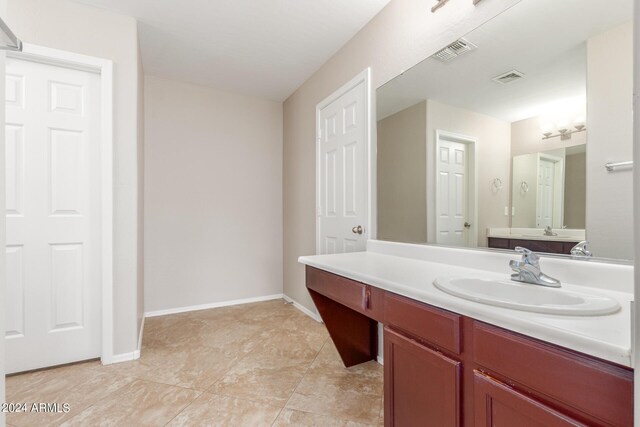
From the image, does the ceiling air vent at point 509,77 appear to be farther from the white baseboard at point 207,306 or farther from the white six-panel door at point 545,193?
the white baseboard at point 207,306

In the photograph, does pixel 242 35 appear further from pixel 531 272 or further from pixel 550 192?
pixel 531 272

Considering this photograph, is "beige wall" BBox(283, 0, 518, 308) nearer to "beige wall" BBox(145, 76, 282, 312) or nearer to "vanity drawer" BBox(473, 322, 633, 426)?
"beige wall" BBox(145, 76, 282, 312)

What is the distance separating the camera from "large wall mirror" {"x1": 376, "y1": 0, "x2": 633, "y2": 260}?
3.56 ft

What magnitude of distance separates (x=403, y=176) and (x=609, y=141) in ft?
3.43

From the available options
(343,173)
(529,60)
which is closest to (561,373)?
(529,60)

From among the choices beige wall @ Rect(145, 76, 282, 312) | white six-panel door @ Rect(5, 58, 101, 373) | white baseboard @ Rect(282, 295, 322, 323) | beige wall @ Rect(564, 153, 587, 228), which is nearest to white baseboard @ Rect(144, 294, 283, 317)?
beige wall @ Rect(145, 76, 282, 312)

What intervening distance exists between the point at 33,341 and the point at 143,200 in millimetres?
1426

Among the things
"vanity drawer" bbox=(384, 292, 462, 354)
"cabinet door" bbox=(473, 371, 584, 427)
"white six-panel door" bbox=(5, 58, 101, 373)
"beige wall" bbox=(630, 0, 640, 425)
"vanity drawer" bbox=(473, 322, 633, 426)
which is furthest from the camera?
"white six-panel door" bbox=(5, 58, 101, 373)

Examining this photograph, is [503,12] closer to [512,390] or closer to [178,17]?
[512,390]

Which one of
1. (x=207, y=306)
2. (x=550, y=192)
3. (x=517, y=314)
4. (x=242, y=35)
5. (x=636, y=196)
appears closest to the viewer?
Result: (x=636, y=196)

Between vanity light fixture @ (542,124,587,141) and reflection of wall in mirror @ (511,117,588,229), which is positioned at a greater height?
vanity light fixture @ (542,124,587,141)

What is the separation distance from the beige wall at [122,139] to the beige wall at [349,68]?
158cm

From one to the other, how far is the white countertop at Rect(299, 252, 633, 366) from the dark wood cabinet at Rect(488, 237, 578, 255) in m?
0.13

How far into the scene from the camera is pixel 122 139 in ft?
7.20
